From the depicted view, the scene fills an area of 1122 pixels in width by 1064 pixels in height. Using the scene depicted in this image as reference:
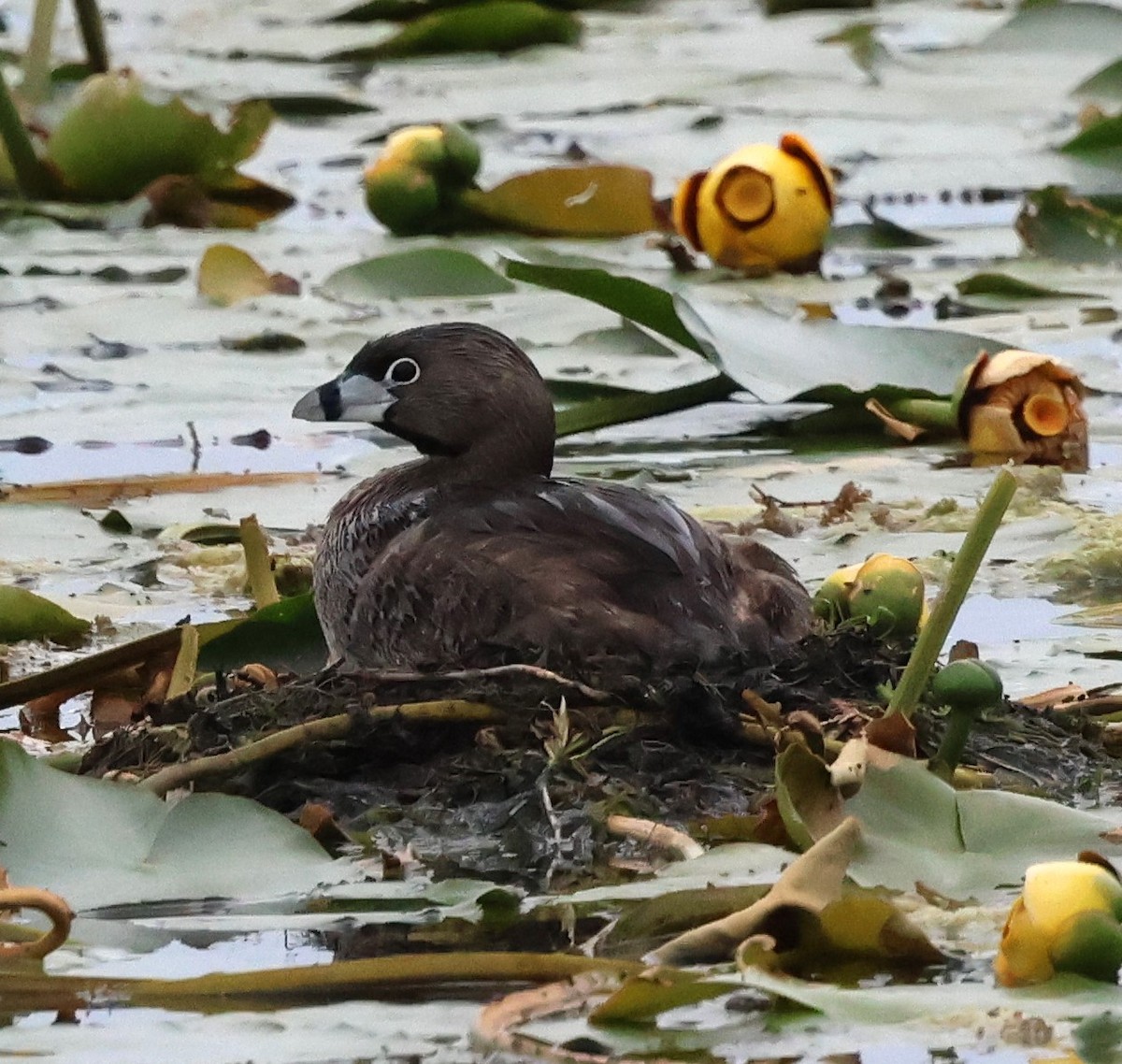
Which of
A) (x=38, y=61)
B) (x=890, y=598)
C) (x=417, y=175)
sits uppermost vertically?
(x=38, y=61)

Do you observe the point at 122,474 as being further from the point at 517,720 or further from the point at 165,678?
the point at 517,720

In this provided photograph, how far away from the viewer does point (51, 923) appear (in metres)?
3.45

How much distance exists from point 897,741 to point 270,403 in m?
3.42

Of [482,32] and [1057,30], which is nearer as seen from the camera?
[1057,30]

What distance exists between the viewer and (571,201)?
9117 mm

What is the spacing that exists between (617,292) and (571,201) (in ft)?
9.23

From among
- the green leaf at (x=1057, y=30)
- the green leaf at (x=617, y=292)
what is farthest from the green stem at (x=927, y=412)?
the green leaf at (x=1057, y=30)

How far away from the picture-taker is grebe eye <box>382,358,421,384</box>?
522cm

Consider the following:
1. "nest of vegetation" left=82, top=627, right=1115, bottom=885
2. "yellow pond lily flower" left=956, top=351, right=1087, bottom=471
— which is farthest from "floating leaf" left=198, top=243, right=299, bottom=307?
"nest of vegetation" left=82, top=627, right=1115, bottom=885

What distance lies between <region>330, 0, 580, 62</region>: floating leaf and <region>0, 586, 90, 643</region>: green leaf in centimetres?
821

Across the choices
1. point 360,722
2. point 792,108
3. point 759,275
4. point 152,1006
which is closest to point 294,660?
point 360,722

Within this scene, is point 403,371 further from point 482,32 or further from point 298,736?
point 482,32

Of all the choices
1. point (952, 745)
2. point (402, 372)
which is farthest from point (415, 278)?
point (952, 745)

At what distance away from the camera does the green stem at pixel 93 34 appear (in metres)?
10.6
